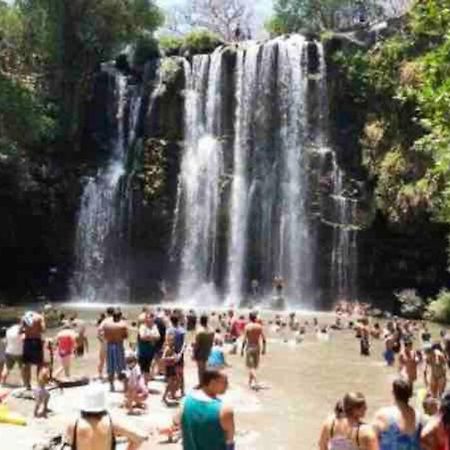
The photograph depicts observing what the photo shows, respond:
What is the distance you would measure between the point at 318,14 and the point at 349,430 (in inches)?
2538

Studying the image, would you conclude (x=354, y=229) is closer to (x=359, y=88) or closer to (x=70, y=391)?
(x=359, y=88)

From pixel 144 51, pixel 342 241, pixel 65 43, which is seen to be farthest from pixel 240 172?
pixel 65 43

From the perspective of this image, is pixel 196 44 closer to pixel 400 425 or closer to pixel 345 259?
pixel 345 259

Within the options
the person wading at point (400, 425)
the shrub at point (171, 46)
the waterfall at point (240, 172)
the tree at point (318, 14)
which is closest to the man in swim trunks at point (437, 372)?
the person wading at point (400, 425)

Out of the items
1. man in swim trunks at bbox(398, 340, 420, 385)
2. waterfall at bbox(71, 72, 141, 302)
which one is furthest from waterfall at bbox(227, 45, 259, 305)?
man in swim trunks at bbox(398, 340, 420, 385)

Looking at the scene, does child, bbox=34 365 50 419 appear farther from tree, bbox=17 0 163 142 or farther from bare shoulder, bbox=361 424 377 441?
tree, bbox=17 0 163 142

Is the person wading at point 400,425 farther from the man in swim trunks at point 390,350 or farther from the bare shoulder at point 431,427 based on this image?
the man in swim trunks at point 390,350

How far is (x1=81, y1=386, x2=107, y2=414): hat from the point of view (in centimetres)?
621

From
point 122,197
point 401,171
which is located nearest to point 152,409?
point 401,171

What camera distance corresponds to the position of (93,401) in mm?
6234

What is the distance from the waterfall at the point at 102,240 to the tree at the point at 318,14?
82.2ft

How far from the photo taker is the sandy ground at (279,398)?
504 inches

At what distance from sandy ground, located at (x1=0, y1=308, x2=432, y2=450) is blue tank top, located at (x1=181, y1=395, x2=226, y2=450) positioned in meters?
3.38

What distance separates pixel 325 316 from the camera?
37625mm
